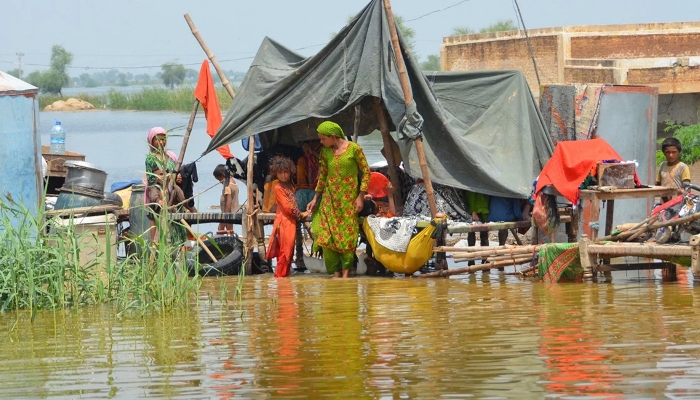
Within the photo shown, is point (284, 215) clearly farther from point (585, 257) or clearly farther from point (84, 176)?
point (585, 257)

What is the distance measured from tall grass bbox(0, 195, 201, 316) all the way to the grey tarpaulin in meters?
2.29

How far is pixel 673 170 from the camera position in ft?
33.0

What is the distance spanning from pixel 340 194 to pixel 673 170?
122 inches

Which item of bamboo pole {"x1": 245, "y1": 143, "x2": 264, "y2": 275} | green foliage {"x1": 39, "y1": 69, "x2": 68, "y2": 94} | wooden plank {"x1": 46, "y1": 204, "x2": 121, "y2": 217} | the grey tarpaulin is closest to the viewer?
wooden plank {"x1": 46, "y1": 204, "x2": 121, "y2": 217}

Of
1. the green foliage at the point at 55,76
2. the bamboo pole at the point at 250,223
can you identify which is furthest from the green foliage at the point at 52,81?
the bamboo pole at the point at 250,223

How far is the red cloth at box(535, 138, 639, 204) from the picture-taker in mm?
8977

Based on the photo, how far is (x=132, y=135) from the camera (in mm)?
51406

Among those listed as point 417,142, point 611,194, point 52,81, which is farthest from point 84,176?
point 52,81

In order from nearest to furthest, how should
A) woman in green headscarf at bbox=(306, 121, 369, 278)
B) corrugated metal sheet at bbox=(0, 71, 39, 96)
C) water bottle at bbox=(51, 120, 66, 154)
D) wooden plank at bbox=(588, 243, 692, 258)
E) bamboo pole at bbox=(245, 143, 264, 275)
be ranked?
wooden plank at bbox=(588, 243, 692, 258)
corrugated metal sheet at bbox=(0, 71, 39, 96)
woman in green headscarf at bbox=(306, 121, 369, 278)
bamboo pole at bbox=(245, 143, 264, 275)
water bottle at bbox=(51, 120, 66, 154)

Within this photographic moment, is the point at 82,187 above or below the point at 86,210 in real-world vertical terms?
above

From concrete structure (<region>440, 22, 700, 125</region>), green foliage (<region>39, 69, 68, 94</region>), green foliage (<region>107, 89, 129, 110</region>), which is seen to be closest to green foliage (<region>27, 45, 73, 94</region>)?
green foliage (<region>39, 69, 68, 94</region>)

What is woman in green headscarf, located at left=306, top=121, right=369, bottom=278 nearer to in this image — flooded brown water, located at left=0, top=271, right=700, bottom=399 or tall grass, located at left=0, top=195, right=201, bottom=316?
flooded brown water, located at left=0, top=271, right=700, bottom=399

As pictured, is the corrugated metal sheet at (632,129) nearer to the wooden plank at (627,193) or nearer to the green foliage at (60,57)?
the wooden plank at (627,193)

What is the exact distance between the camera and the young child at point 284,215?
9875mm
